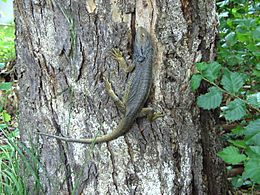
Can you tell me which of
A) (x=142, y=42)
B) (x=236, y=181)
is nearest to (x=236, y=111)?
(x=142, y=42)

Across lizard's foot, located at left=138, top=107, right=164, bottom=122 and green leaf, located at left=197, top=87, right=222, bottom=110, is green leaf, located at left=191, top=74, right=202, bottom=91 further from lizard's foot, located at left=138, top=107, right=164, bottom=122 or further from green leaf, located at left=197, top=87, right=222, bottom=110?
lizard's foot, located at left=138, top=107, right=164, bottom=122

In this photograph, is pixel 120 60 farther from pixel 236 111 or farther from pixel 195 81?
pixel 236 111

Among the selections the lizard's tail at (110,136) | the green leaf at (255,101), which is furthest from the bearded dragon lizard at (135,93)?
the green leaf at (255,101)

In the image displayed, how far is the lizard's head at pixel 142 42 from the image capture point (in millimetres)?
1968

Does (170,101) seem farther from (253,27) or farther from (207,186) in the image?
(253,27)

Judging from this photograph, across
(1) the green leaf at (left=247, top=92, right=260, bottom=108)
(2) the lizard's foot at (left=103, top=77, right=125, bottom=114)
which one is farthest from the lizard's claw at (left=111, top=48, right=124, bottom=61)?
(1) the green leaf at (left=247, top=92, right=260, bottom=108)

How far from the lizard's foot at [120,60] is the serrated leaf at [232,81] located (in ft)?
1.44

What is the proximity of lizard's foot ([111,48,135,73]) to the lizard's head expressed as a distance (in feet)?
0.24

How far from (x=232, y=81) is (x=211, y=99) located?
0.44 ft

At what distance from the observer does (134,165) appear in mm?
2232

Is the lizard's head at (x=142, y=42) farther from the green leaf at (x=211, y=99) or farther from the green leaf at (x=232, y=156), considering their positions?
the green leaf at (x=232, y=156)

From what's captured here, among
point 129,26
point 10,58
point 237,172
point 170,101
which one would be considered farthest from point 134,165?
point 10,58

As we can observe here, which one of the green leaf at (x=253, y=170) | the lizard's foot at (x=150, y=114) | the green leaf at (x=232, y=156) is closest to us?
the green leaf at (x=253, y=170)

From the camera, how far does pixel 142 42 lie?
78.0 inches
